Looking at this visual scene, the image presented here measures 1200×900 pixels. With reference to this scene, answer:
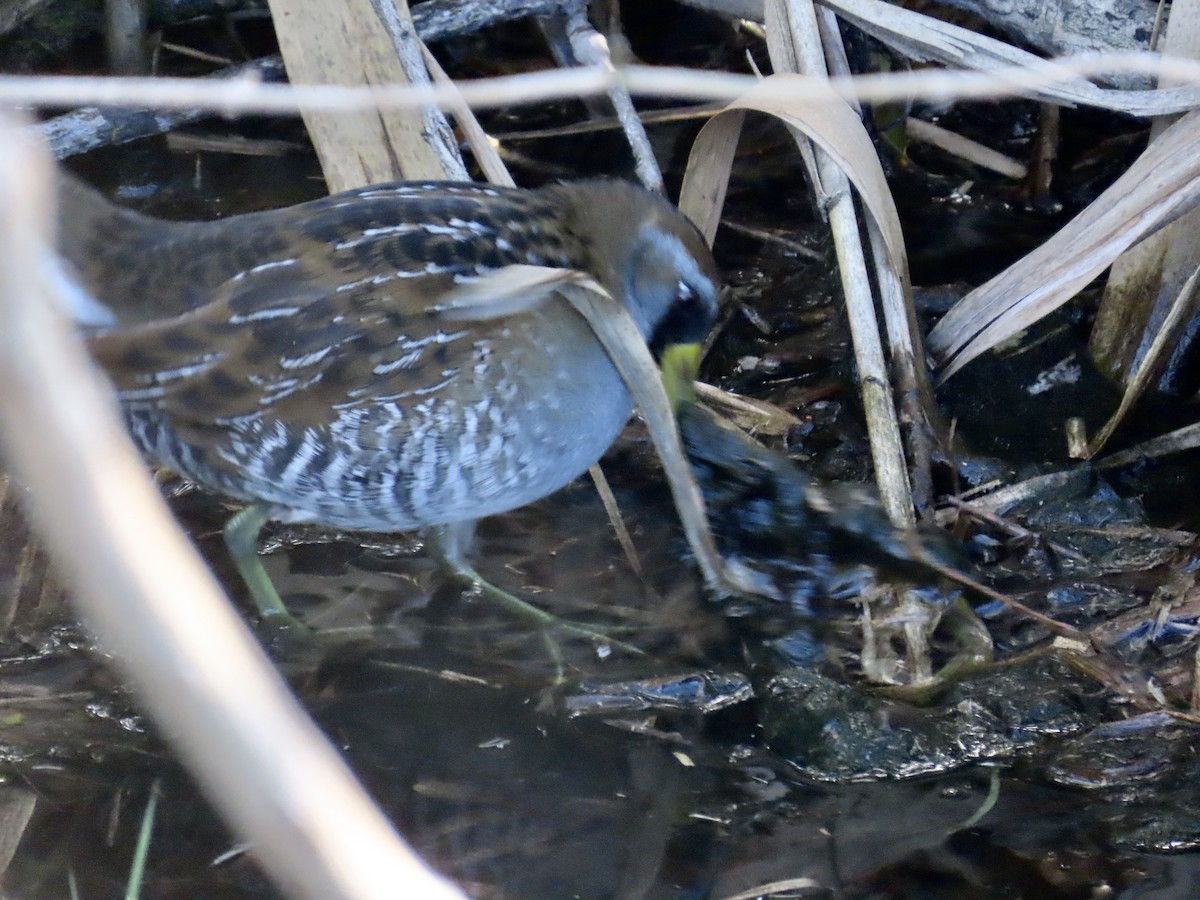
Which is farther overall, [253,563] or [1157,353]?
[1157,353]

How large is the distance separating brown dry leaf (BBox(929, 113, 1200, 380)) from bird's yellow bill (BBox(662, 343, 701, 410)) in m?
0.65

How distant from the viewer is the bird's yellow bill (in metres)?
2.54

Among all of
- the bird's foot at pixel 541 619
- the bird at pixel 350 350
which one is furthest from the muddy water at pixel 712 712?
the bird at pixel 350 350

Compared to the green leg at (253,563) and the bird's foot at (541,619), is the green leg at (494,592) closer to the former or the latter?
the bird's foot at (541,619)

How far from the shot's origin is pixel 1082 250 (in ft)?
8.65

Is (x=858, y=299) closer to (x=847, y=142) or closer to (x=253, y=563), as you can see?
(x=847, y=142)

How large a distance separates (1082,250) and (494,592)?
4.57 ft

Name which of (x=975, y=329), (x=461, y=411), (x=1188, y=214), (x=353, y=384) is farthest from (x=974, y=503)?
(x=353, y=384)

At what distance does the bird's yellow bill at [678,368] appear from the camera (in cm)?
254

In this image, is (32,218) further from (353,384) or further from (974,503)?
(974,503)

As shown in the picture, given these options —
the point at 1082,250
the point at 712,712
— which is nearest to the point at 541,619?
the point at 712,712

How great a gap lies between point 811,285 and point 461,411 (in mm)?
1479

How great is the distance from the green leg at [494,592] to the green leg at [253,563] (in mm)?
338

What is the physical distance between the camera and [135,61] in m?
3.49
